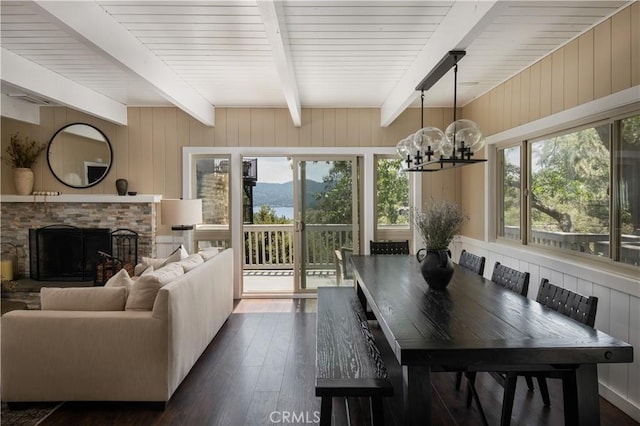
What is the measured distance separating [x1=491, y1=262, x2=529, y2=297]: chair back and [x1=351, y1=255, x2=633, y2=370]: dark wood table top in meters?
0.13

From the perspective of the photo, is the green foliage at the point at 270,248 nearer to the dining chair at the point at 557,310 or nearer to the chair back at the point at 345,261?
the chair back at the point at 345,261

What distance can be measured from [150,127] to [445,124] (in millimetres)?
4091

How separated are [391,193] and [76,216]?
4.28m

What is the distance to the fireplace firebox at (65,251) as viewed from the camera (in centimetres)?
510

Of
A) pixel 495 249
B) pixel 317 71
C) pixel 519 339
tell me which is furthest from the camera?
pixel 495 249

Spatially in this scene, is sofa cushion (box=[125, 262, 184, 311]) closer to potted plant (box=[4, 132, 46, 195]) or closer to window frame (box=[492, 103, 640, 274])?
window frame (box=[492, 103, 640, 274])

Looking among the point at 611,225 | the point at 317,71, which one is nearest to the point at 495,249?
the point at 611,225

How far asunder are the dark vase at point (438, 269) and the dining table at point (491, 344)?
0.82ft

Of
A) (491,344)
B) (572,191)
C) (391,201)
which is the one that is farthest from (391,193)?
(491,344)

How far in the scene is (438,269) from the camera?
8.58ft

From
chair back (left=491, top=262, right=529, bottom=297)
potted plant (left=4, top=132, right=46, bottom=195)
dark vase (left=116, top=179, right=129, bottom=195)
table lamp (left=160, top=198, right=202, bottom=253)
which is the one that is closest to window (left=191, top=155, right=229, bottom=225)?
table lamp (left=160, top=198, right=202, bottom=253)

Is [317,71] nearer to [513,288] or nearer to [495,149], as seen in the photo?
[495,149]

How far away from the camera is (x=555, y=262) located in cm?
326

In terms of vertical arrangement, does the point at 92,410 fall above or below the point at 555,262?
below
